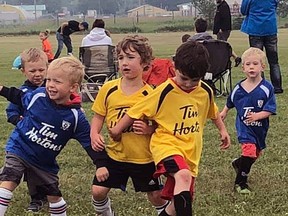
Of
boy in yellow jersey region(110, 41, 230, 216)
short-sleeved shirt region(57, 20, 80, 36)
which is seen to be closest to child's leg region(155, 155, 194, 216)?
boy in yellow jersey region(110, 41, 230, 216)

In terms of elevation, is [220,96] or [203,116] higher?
[203,116]

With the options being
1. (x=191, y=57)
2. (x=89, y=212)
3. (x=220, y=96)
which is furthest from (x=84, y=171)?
(x=220, y=96)

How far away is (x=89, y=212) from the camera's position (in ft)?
17.8

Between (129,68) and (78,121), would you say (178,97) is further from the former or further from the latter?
(78,121)

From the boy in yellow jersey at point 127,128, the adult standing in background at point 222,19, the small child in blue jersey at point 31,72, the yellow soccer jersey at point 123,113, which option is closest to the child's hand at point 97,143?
the boy in yellow jersey at point 127,128

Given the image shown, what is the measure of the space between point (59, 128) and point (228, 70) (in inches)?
314

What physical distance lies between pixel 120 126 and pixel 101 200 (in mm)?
679

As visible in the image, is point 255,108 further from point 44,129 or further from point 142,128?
point 44,129

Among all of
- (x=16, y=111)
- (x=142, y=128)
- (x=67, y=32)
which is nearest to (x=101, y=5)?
(x=67, y=32)

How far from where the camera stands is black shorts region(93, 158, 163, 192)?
15.4 ft

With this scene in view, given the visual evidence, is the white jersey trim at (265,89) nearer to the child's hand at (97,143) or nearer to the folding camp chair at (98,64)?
the child's hand at (97,143)

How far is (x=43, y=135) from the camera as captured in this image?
463cm

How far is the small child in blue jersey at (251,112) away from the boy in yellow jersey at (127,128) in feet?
4.38

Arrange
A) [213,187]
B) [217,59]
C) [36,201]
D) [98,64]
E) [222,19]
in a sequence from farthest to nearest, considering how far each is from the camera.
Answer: [222,19], [98,64], [217,59], [213,187], [36,201]
